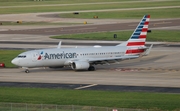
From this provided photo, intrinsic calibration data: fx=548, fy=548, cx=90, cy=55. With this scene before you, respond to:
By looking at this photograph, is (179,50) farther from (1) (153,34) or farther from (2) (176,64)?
(1) (153,34)

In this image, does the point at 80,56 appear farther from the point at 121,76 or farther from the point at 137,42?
the point at 137,42

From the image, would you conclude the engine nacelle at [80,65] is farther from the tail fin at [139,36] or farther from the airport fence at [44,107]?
the airport fence at [44,107]


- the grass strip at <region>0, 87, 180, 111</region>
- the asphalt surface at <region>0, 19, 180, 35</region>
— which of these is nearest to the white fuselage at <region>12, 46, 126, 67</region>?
the grass strip at <region>0, 87, 180, 111</region>

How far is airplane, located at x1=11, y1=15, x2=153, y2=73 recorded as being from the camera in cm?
7894

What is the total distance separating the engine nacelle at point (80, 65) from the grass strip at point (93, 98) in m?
14.9

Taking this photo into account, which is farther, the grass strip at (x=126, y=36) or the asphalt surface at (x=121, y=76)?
the grass strip at (x=126, y=36)

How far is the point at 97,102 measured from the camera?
→ 2238 inches

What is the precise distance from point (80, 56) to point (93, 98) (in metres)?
22.7

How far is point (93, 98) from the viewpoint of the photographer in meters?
59.5

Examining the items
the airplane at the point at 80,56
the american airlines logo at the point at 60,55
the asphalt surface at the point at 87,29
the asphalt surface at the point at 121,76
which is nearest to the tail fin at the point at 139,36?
the airplane at the point at 80,56

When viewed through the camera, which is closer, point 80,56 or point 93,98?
point 93,98

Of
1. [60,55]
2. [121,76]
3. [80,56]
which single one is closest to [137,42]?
[80,56]

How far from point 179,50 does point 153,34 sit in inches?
1060

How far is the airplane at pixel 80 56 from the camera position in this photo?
78.9 m
